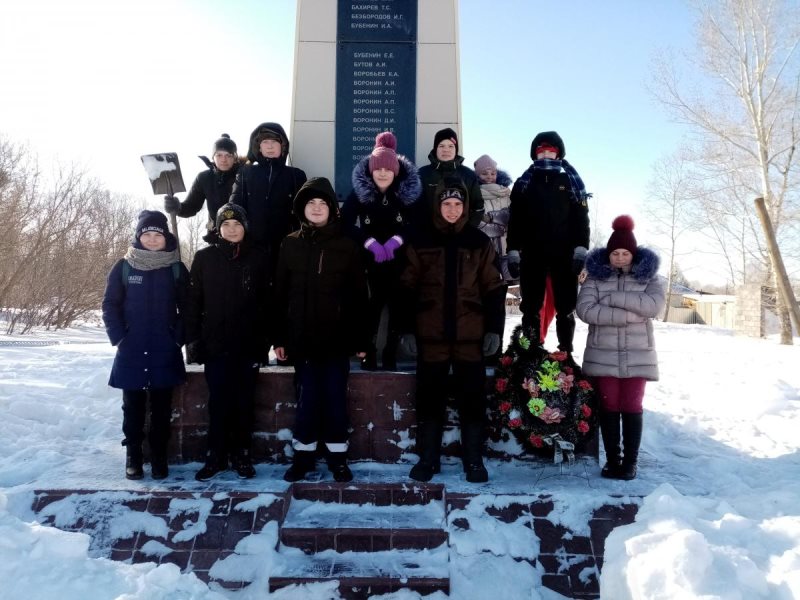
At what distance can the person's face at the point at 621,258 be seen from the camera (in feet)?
11.8

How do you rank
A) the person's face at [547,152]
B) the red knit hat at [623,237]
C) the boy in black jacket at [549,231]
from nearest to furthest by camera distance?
the red knit hat at [623,237], the boy in black jacket at [549,231], the person's face at [547,152]

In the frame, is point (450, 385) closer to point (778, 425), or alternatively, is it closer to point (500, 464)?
point (500, 464)

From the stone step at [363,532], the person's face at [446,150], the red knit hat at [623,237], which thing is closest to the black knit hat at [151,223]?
the stone step at [363,532]

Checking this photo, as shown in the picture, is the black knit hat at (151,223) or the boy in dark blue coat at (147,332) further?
the black knit hat at (151,223)

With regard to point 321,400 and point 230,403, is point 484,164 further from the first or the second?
point 230,403

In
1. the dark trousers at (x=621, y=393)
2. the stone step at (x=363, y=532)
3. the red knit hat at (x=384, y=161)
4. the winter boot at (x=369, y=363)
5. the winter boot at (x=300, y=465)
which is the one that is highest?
the red knit hat at (x=384, y=161)

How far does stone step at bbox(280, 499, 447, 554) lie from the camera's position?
293 cm

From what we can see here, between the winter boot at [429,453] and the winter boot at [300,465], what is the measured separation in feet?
2.15

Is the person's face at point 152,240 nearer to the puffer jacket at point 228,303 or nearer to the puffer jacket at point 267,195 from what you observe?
the puffer jacket at point 228,303

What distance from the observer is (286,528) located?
2.97 metres

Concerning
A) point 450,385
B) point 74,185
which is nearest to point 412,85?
point 450,385

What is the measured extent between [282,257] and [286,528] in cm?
164

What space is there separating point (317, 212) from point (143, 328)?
4.39 feet

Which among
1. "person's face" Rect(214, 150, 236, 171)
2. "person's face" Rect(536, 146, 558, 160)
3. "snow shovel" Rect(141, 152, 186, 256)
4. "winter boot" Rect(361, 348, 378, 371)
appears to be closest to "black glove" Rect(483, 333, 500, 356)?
"winter boot" Rect(361, 348, 378, 371)
